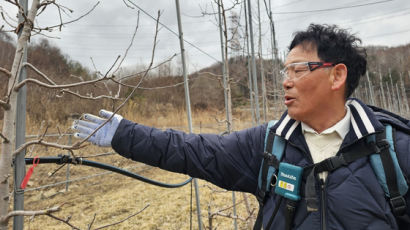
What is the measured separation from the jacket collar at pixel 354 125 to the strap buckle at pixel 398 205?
0.84 ft

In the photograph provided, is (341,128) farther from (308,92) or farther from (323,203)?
(323,203)

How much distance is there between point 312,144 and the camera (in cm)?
118

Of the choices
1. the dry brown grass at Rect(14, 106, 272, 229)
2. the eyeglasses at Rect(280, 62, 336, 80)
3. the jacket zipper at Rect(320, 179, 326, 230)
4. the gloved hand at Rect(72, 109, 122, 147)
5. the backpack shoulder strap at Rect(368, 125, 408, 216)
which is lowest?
the dry brown grass at Rect(14, 106, 272, 229)

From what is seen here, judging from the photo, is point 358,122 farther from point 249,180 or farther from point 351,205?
point 249,180

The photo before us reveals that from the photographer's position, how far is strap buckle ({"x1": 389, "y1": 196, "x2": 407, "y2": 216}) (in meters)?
0.92

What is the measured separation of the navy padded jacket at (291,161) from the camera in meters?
0.94

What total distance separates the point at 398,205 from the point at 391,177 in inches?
4.1

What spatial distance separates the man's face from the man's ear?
1.1 inches

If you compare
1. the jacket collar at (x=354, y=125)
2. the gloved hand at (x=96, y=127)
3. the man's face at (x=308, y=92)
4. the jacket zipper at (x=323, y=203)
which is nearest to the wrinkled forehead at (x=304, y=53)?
Answer: the man's face at (x=308, y=92)

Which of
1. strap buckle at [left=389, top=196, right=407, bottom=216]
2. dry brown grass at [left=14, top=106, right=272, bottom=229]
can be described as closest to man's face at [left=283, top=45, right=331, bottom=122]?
strap buckle at [left=389, top=196, right=407, bottom=216]

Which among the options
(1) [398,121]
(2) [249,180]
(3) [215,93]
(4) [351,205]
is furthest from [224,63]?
(3) [215,93]

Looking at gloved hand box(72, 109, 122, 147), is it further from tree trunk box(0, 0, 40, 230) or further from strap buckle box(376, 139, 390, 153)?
strap buckle box(376, 139, 390, 153)

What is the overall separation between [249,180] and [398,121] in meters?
0.72

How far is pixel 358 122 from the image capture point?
108 centimetres
